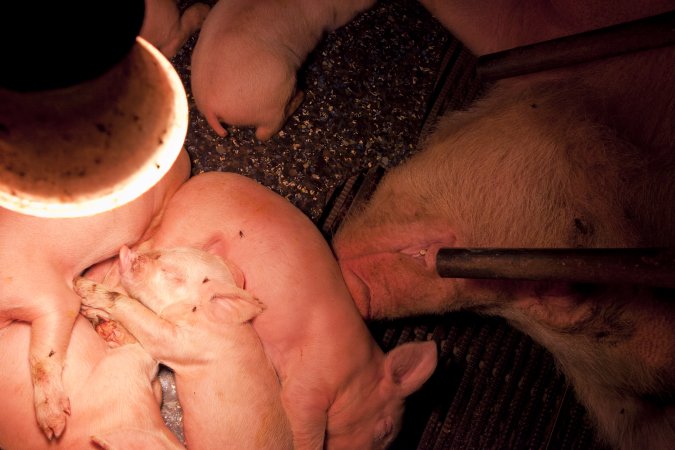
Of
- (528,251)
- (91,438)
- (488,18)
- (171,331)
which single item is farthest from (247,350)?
(488,18)

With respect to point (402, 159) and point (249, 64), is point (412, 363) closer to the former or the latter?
point (402, 159)

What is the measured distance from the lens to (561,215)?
1.67 meters

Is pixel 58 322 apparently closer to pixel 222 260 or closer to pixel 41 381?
pixel 41 381

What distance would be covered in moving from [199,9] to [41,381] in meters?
1.51

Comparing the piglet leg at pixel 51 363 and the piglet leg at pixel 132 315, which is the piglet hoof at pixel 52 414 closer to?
the piglet leg at pixel 51 363

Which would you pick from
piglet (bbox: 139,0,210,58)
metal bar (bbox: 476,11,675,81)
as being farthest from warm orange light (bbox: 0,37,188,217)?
piglet (bbox: 139,0,210,58)

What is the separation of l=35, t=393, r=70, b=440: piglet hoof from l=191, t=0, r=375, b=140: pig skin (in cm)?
104

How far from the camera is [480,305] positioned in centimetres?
187

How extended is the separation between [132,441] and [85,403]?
0.52 feet

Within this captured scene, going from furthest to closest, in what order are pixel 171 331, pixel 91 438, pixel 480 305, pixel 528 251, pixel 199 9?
pixel 199 9, pixel 480 305, pixel 171 331, pixel 91 438, pixel 528 251

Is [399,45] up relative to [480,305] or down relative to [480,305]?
up

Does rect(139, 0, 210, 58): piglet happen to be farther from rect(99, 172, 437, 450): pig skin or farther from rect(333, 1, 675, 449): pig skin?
rect(333, 1, 675, 449): pig skin

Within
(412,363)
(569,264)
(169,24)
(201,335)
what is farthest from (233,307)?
(169,24)

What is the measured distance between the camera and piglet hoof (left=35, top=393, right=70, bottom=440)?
1274 mm
